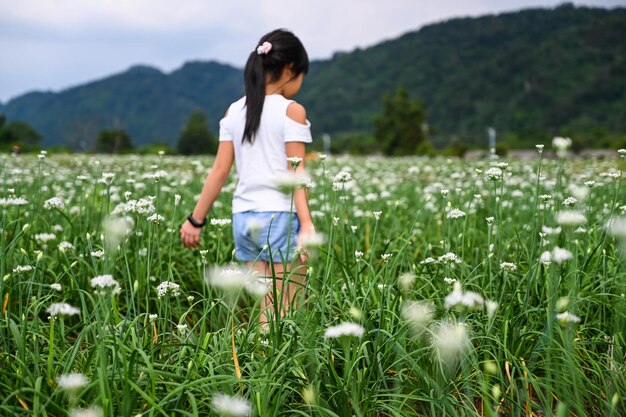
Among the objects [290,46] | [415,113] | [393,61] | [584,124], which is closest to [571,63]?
[584,124]

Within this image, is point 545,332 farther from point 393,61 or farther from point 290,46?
point 393,61

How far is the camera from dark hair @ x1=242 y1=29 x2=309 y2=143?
2.87m

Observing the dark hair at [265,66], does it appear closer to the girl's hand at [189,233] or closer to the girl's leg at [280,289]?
the girl's hand at [189,233]

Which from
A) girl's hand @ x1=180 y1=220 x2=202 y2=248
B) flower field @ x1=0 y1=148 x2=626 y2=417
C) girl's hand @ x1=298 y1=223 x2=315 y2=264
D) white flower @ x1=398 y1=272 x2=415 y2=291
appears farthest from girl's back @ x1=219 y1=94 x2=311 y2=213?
white flower @ x1=398 y1=272 x2=415 y2=291

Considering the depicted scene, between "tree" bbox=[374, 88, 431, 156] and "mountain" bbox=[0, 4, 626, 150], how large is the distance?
1353 centimetres

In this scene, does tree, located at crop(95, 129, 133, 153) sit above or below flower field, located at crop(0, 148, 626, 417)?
above

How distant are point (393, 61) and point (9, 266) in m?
120

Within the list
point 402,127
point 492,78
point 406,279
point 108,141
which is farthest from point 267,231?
point 492,78

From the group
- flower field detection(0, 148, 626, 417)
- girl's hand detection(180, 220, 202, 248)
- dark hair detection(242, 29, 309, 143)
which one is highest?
dark hair detection(242, 29, 309, 143)

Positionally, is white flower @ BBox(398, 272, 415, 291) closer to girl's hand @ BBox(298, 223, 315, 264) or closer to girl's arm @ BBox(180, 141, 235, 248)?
girl's hand @ BBox(298, 223, 315, 264)

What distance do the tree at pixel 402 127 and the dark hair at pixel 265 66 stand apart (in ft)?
137

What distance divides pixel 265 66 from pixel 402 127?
148ft

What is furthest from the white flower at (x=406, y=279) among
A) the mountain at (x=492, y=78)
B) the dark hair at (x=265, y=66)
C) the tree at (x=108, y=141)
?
the tree at (x=108, y=141)

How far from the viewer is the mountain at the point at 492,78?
222 ft
